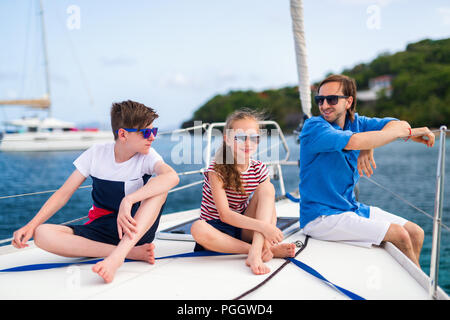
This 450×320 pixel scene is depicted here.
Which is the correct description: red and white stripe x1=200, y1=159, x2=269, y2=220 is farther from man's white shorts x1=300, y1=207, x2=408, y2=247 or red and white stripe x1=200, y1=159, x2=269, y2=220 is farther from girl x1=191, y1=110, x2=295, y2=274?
man's white shorts x1=300, y1=207, x2=408, y2=247

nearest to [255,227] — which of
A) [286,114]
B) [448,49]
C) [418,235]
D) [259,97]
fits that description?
[418,235]

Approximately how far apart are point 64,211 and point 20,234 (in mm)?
11561

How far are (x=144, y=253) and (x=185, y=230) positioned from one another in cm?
84

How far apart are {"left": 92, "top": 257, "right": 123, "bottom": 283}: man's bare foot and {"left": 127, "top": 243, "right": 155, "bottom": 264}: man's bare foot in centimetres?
29

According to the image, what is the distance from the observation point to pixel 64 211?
12523 mm

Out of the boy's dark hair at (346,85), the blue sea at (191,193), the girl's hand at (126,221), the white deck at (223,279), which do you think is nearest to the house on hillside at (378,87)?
the blue sea at (191,193)

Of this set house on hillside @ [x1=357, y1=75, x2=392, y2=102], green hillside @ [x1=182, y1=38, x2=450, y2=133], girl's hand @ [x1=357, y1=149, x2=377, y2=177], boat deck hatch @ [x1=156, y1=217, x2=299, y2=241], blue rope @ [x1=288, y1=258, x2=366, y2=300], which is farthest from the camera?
house on hillside @ [x1=357, y1=75, x2=392, y2=102]

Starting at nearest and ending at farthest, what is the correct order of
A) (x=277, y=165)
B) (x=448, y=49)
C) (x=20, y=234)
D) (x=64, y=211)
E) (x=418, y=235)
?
(x=20, y=234) < (x=418, y=235) < (x=277, y=165) < (x=64, y=211) < (x=448, y=49)

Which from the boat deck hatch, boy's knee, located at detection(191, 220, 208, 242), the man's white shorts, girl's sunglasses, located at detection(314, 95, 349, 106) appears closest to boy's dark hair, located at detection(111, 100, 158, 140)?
boy's knee, located at detection(191, 220, 208, 242)

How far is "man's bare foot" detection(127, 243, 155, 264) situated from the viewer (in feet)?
6.82

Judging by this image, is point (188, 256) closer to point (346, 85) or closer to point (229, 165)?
point (229, 165)

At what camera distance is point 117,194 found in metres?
2.18
